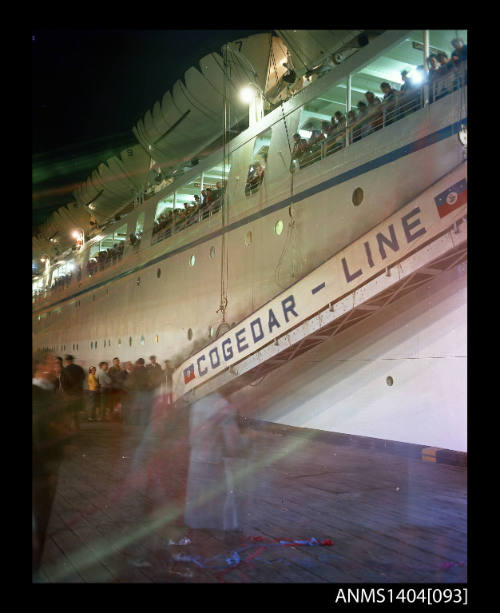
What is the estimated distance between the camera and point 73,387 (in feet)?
16.0

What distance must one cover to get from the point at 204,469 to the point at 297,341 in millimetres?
2791

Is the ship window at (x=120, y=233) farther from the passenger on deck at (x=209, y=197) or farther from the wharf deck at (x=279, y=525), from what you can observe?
the wharf deck at (x=279, y=525)

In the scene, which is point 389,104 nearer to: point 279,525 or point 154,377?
point 279,525

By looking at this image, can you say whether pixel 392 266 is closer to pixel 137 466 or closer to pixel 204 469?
pixel 204 469

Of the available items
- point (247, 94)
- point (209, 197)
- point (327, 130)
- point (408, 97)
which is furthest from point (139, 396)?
point (247, 94)

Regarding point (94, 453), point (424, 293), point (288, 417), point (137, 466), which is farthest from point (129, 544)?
point (288, 417)

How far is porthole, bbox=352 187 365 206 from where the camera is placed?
8906 mm

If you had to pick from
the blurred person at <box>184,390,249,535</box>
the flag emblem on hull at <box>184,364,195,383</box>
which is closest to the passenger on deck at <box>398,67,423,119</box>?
the blurred person at <box>184,390,249,535</box>

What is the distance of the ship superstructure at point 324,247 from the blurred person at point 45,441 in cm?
476

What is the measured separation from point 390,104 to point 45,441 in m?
7.52

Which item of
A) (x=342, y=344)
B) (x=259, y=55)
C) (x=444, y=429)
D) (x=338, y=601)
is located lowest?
(x=338, y=601)

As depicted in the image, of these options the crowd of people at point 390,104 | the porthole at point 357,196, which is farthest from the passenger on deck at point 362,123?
the porthole at point 357,196

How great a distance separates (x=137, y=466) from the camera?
24.3 ft

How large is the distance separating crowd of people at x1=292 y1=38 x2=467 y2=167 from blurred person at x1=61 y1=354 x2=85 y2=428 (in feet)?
21.5
